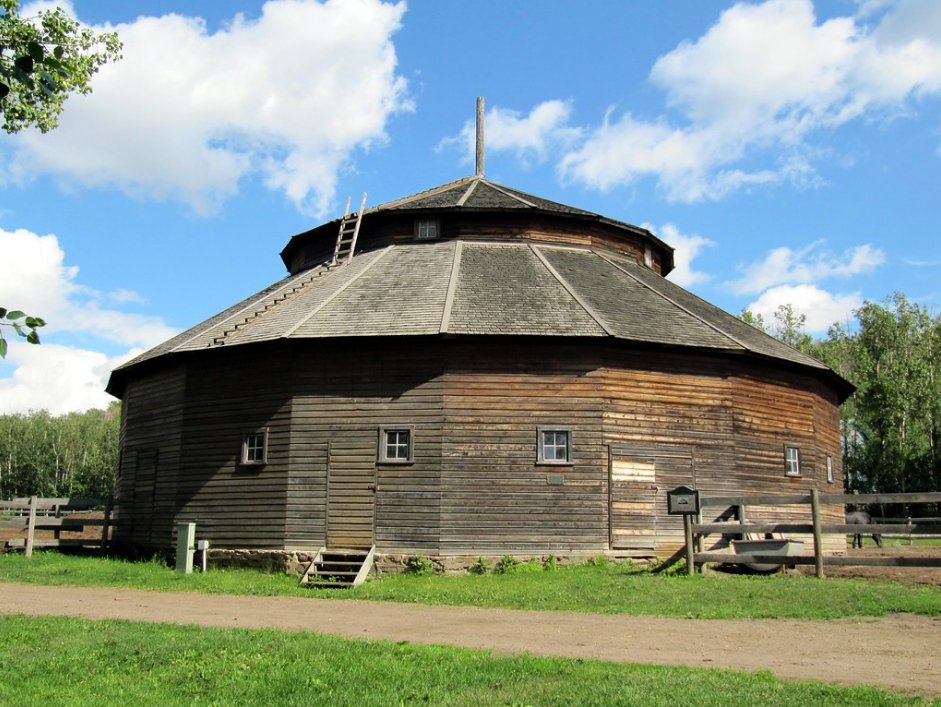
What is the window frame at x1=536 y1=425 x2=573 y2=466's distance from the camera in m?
18.9

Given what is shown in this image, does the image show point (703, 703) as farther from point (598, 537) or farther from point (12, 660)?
point (598, 537)

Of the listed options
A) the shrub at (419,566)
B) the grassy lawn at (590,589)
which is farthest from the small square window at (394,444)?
the grassy lawn at (590,589)

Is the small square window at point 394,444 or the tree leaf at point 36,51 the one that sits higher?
the tree leaf at point 36,51

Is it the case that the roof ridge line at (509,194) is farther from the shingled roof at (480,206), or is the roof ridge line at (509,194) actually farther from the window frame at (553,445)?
the window frame at (553,445)

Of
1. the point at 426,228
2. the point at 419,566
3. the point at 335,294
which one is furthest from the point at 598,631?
the point at 426,228

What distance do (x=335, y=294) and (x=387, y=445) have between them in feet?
15.7

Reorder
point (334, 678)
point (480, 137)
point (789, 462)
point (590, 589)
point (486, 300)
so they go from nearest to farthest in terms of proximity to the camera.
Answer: point (334, 678) < point (590, 589) < point (486, 300) < point (789, 462) < point (480, 137)

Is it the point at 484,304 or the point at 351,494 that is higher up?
the point at 484,304

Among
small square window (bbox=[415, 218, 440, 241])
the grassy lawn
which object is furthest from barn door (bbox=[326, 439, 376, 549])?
small square window (bbox=[415, 218, 440, 241])

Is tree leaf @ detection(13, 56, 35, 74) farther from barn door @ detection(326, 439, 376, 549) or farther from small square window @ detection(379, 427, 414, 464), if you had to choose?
barn door @ detection(326, 439, 376, 549)

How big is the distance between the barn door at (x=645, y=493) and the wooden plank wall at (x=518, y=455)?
1.02 feet

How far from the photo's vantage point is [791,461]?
73.3ft

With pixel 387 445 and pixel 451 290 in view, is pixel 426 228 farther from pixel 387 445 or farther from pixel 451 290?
pixel 387 445

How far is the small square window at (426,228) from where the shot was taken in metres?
24.8
